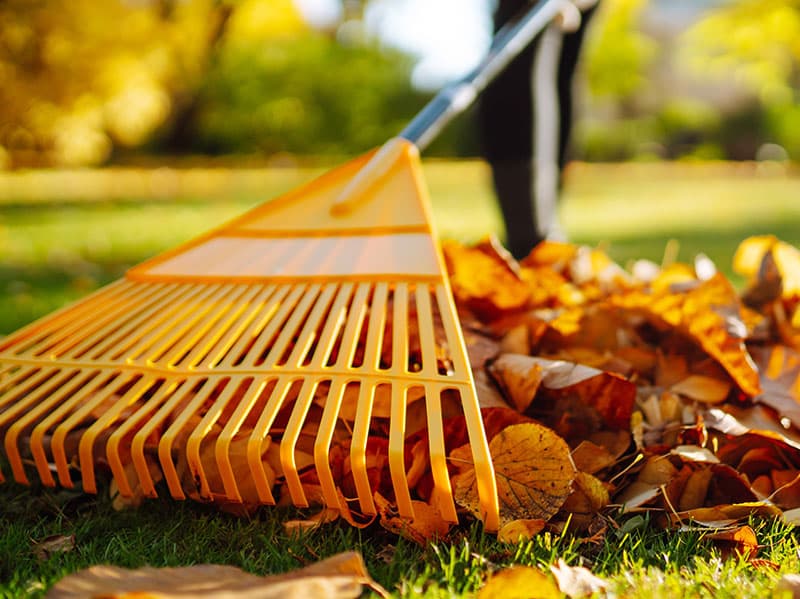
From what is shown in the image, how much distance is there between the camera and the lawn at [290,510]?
1.07 metres

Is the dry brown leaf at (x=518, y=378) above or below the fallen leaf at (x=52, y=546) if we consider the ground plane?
above

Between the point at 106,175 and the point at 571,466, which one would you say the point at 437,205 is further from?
the point at 571,466

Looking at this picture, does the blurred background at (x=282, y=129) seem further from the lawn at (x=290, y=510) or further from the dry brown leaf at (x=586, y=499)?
the dry brown leaf at (x=586, y=499)

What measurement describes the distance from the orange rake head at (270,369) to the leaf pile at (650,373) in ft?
0.51

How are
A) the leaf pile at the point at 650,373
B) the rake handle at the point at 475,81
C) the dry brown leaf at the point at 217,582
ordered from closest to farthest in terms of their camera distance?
1. the dry brown leaf at the point at 217,582
2. the leaf pile at the point at 650,373
3. the rake handle at the point at 475,81

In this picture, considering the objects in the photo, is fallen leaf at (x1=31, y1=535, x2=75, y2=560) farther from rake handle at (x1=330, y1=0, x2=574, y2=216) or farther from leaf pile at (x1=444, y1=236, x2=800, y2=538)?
rake handle at (x1=330, y1=0, x2=574, y2=216)

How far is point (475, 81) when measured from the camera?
6.81 feet

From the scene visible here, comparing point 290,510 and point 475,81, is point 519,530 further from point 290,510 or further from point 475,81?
point 475,81

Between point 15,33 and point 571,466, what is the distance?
948 centimetres

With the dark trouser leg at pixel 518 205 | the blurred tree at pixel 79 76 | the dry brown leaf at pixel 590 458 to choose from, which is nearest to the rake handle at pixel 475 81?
the dark trouser leg at pixel 518 205

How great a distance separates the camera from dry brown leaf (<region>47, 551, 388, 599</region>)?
2.94ft

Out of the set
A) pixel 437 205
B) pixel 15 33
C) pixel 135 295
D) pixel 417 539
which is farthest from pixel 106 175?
pixel 417 539

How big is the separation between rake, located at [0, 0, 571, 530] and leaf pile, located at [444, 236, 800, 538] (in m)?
0.14

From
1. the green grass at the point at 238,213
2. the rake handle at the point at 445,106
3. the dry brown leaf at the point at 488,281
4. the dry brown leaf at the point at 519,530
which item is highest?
the rake handle at the point at 445,106
